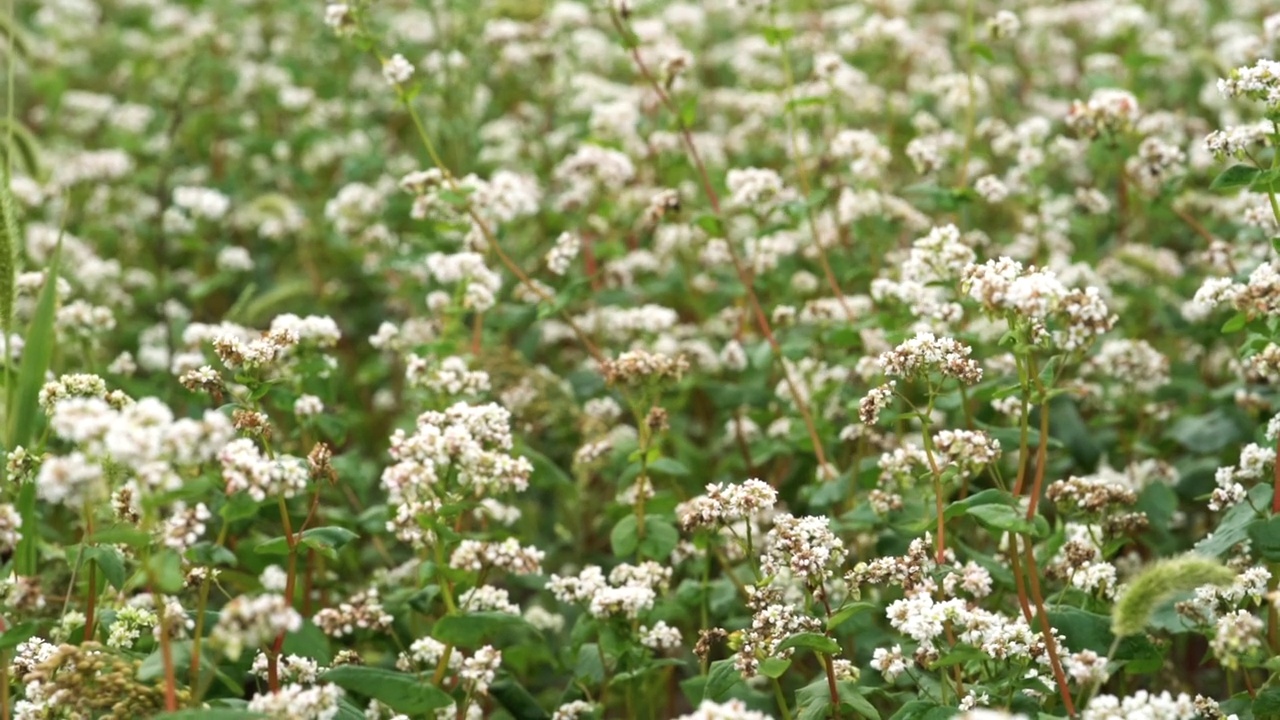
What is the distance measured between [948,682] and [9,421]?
2377mm

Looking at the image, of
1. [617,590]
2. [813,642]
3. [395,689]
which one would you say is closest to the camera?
[813,642]

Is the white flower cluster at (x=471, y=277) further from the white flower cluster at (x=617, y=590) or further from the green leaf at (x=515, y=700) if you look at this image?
the green leaf at (x=515, y=700)

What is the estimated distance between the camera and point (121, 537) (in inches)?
116

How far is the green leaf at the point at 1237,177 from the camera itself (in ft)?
12.1

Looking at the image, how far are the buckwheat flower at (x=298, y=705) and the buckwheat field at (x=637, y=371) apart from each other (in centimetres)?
1

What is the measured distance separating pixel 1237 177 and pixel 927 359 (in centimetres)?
103

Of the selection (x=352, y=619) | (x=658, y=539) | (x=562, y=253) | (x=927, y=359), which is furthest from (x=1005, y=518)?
(x=562, y=253)

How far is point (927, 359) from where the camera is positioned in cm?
344

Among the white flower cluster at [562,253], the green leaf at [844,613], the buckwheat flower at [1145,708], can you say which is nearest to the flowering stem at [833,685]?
the green leaf at [844,613]

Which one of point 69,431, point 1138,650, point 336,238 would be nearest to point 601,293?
point 336,238

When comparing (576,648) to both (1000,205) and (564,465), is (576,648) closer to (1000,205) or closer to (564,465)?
(564,465)

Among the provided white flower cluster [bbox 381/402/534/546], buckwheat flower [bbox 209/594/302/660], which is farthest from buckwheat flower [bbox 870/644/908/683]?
buckwheat flower [bbox 209/594/302/660]

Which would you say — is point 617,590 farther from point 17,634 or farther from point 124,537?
point 17,634

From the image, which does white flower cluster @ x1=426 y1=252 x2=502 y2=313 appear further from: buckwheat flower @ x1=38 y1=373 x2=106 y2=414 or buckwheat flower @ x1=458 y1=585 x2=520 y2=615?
buckwheat flower @ x1=38 y1=373 x2=106 y2=414
